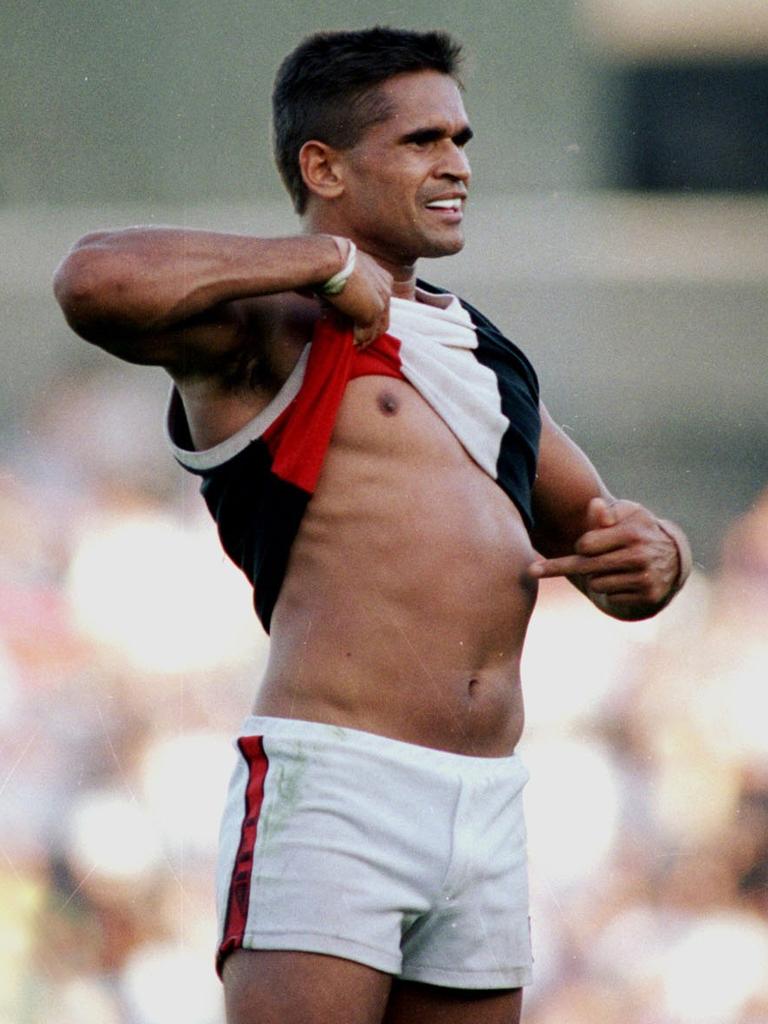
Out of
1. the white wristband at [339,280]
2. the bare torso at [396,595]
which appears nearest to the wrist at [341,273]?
the white wristband at [339,280]

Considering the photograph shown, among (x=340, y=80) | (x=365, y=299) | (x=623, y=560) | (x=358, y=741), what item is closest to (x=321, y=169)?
(x=340, y=80)

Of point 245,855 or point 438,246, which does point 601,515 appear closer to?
point 438,246

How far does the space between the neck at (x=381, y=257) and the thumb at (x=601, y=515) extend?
0.41 m

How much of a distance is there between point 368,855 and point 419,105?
961 mm

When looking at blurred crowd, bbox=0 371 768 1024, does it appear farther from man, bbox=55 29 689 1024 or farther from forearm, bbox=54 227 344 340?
forearm, bbox=54 227 344 340

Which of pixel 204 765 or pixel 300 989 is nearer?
pixel 300 989

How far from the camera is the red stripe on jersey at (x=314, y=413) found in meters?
2.04

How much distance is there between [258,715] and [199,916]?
71.1 inches

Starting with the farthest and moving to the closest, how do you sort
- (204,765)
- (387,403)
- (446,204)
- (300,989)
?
(204,765) < (446,204) < (387,403) < (300,989)

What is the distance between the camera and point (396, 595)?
6.72 ft

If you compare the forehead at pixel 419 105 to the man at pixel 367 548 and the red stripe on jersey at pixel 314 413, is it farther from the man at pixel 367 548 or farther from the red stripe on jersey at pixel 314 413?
the red stripe on jersey at pixel 314 413

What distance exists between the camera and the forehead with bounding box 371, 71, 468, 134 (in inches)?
87.7

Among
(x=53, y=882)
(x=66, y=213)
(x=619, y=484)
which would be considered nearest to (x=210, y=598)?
(x=53, y=882)

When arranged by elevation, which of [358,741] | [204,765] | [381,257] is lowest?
[204,765]
